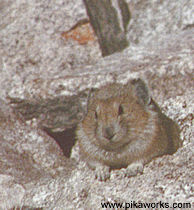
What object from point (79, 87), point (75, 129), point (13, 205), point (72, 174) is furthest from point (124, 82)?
point (13, 205)

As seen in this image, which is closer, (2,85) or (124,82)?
(124,82)

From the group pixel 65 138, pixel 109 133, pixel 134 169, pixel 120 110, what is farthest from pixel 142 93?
pixel 65 138

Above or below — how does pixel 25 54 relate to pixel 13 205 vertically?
above

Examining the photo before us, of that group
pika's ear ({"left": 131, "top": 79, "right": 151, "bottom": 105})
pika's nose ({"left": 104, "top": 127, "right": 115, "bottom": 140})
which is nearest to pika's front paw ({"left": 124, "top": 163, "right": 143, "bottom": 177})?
pika's nose ({"left": 104, "top": 127, "right": 115, "bottom": 140})

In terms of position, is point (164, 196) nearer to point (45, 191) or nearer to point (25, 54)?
point (45, 191)

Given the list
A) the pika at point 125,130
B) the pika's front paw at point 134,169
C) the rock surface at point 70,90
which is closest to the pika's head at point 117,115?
the pika at point 125,130

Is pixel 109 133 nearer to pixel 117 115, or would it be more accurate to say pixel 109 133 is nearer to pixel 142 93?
pixel 117 115

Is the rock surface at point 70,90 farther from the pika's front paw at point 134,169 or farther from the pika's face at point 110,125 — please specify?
the pika's face at point 110,125
